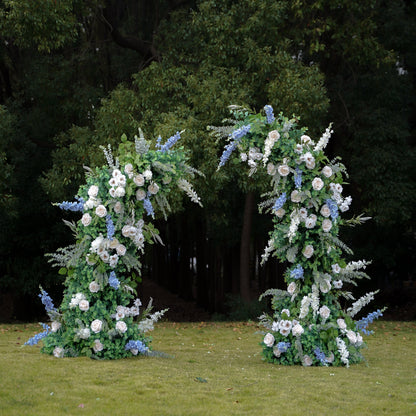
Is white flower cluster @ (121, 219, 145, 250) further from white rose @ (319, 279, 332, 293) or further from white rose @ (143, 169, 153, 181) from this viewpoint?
white rose @ (319, 279, 332, 293)

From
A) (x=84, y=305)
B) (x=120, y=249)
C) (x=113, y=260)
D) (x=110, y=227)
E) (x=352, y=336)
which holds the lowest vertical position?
(x=352, y=336)

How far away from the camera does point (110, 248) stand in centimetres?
880

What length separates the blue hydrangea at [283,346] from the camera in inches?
357

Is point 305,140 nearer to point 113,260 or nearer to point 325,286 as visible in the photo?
point 325,286

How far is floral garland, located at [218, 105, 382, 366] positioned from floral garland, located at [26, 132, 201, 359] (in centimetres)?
107

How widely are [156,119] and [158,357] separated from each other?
23.5ft

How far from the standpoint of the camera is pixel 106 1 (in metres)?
18.2

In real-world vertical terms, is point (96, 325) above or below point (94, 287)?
below

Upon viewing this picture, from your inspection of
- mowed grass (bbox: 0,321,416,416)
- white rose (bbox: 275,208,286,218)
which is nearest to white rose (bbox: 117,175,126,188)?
white rose (bbox: 275,208,286,218)

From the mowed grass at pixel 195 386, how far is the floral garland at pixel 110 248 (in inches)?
12.2

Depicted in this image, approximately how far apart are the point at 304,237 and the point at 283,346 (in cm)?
147

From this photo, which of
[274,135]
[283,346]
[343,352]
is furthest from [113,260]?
[343,352]

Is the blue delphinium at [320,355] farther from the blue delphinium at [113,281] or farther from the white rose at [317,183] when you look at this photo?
the blue delphinium at [113,281]

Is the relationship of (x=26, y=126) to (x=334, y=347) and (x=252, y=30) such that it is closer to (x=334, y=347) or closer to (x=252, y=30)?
(x=252, y=30)
